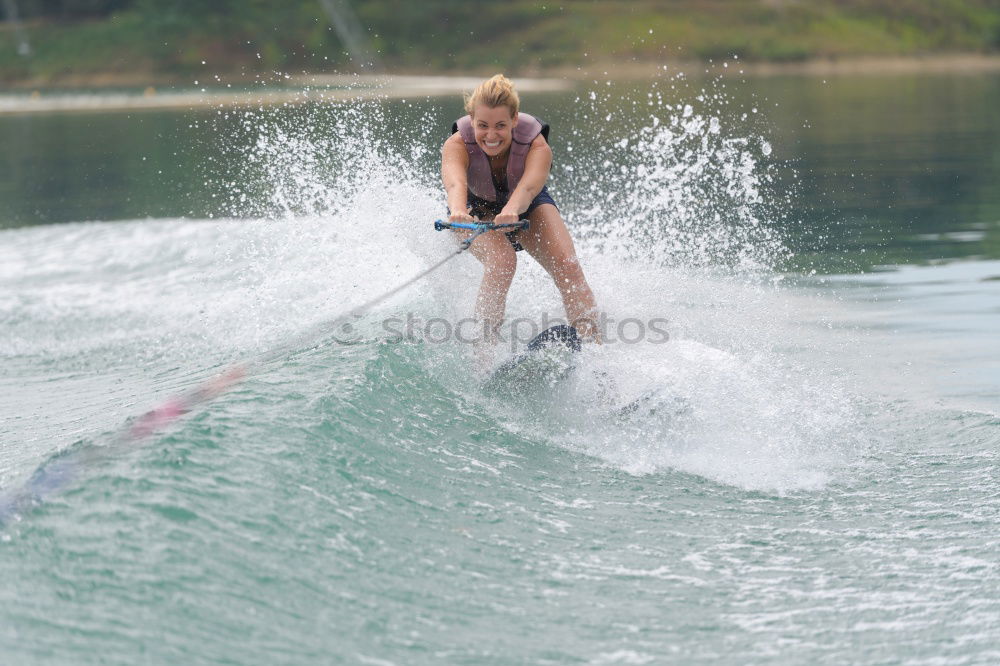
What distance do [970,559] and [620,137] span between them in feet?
52.6

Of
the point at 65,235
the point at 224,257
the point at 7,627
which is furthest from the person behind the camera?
the point at 65,235

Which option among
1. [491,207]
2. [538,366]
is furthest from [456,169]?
[538,366]

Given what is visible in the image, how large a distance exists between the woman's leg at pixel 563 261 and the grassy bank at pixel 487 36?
37.3 meters

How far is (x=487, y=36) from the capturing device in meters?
46.6

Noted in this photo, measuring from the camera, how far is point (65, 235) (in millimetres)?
11828

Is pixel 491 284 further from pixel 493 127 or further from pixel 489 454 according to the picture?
pixel 489 454

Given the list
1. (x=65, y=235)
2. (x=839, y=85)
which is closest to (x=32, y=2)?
(x=839, y=85)

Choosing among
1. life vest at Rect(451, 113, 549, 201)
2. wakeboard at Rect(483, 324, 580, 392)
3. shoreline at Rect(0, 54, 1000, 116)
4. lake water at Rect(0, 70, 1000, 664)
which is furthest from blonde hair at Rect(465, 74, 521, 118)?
shoreline at Rect(0, 54, 1000, 116)

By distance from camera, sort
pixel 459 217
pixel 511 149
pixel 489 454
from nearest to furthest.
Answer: pixel 489 454 → pixel 459 217 → pixel 511 149

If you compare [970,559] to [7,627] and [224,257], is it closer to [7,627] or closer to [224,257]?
[7,627]

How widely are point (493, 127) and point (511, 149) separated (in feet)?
0.69

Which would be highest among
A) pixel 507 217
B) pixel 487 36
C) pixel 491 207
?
pixel 487 36

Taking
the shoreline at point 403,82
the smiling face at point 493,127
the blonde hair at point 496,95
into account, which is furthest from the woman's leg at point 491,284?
the shoreline at point 403,82

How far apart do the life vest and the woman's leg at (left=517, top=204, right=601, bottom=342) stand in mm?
232
